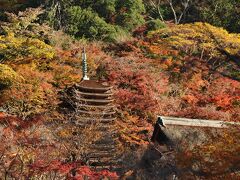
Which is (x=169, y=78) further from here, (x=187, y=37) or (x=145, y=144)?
(x=145, y=144)

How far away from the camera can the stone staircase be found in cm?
1781

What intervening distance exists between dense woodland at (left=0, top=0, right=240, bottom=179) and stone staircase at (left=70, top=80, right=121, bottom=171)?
670 mm

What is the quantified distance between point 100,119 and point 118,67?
954cm

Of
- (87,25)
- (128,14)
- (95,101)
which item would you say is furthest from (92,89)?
(128,14)

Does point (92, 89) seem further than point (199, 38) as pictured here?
No

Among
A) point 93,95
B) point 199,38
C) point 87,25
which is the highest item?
point 199,38

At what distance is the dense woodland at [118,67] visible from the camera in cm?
1577

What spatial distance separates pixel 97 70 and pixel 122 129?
7.23m

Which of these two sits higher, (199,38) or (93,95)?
(199,38)

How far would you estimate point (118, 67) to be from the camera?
87.1 ft

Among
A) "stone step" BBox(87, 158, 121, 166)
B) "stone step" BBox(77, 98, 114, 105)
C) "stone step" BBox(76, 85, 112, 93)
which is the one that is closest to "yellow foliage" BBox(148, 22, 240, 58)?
"stone step" BBox(76, 85, 112, 93)

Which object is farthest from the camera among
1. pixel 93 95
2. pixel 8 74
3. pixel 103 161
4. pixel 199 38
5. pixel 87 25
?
pixel 87 25

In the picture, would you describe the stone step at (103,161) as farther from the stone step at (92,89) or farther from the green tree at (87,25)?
the green tree at (87,25)

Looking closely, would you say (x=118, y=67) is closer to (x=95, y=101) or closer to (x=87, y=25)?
(x=87, y=25)
